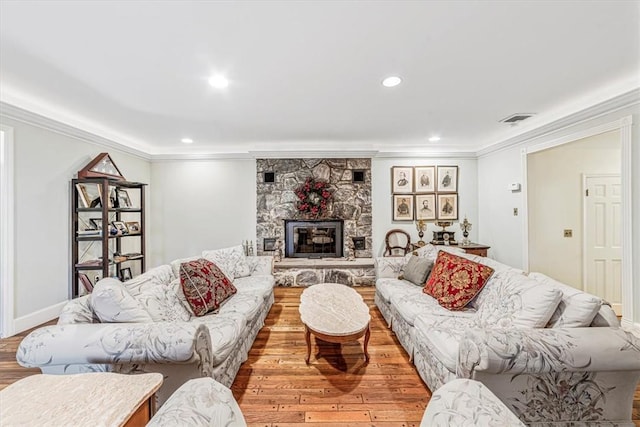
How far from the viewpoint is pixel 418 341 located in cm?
211

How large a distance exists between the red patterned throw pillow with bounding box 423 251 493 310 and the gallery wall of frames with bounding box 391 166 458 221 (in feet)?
7.84

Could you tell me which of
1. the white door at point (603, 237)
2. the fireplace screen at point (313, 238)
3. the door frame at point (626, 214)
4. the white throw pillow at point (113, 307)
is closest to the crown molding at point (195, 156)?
the fireplace screen at point (313, 238)

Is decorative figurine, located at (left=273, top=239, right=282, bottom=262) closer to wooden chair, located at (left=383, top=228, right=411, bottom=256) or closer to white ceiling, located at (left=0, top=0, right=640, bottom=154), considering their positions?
wooden chair, located at (left=383, top=228, right=411, bottom=256)

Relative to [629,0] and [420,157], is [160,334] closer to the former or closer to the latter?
[629,0]

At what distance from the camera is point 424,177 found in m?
5.07

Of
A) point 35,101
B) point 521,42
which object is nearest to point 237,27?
point 521,42

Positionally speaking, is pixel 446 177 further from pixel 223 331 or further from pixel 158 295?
pixel 158 295

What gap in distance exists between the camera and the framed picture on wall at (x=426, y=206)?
508 cm

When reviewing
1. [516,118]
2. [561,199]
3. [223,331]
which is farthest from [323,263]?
[561,199]

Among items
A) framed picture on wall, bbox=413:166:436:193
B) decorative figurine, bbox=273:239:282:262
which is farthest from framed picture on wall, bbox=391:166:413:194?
decorative figurine, bbox=273:239:282:262

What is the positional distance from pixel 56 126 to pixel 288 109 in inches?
113

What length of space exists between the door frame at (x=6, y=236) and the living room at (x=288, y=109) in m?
0.02

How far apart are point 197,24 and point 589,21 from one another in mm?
2620

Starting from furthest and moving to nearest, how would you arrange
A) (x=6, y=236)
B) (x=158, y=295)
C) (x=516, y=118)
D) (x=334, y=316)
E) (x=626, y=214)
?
(x=516, y=118), (x=6, y=236), (x=626, y=214), (x=334, y=316), (x=158, y=295)
